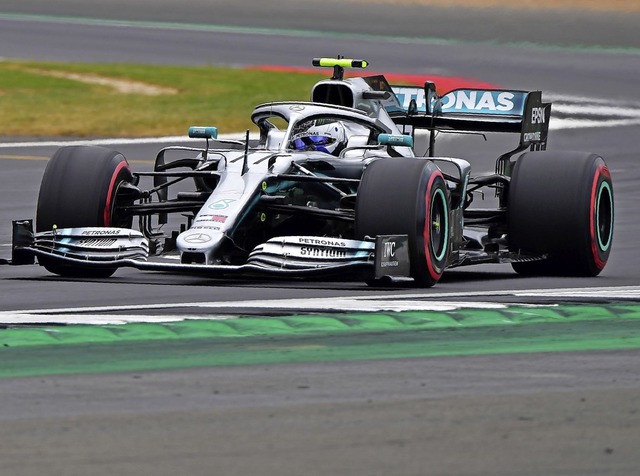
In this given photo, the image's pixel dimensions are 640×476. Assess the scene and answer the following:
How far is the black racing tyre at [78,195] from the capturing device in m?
12.4

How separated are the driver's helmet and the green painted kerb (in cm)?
312

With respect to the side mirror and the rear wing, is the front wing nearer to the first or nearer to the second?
the side mirror

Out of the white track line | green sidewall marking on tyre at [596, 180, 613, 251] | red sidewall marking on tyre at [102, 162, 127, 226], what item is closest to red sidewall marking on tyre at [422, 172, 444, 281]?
the white track line

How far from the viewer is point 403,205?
11352 millimetres

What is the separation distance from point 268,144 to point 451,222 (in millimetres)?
1649

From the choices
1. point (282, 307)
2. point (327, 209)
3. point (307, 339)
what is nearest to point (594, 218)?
point (327, 209)

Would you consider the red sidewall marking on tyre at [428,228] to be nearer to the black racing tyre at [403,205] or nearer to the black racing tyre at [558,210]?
the black racing tyre at [403,205]

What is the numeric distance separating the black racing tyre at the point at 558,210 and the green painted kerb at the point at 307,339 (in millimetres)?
2478

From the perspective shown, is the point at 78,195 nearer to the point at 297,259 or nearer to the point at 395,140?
the point at 297,259

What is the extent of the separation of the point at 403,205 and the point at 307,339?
8.26 ft

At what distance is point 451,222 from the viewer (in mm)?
12219

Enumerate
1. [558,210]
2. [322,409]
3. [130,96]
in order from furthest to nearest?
[130,96] → [558,210] → [322,409]

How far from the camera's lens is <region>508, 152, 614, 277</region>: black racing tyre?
41.4 ft

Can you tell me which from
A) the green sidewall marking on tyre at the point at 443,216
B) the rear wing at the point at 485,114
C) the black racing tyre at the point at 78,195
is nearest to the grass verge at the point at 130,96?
the rear wing at the point at 485,114
